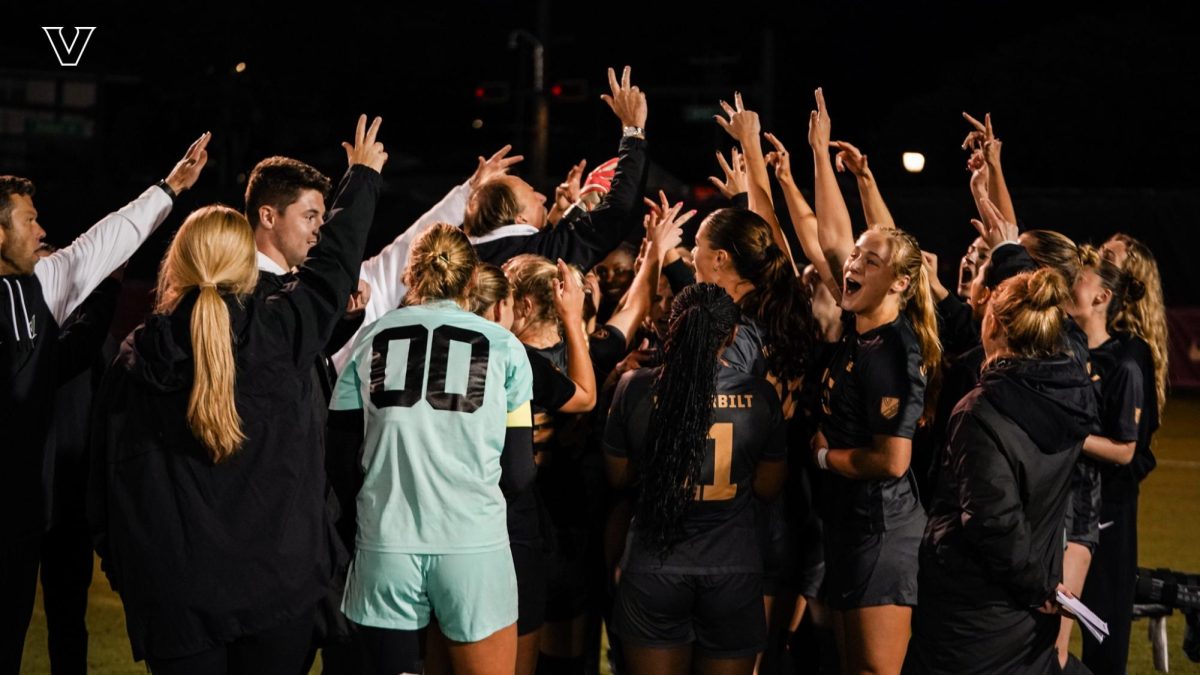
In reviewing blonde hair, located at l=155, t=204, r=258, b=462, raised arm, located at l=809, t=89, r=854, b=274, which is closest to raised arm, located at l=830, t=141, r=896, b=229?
raised arm, located at l=809, t=89, r=854, b=274

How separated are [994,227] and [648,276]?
4.78ft

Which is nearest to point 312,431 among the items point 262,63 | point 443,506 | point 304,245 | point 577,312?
point 443,506

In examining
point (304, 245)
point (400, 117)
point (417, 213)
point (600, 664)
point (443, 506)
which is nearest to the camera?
point (443, 506)

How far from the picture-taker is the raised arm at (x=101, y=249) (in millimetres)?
4535

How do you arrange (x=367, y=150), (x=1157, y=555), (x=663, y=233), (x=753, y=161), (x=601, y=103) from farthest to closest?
(x=601, y=103)
(x=1157, y=555)
(x=753, y=161)
(x=663, y=233)
(x=367, y=150)

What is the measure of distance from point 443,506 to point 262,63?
166 ft

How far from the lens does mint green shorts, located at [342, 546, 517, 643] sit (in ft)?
12.9

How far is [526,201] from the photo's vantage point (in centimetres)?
583

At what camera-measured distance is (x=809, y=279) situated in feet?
19.0

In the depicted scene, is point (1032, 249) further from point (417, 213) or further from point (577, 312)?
point (417, 213)

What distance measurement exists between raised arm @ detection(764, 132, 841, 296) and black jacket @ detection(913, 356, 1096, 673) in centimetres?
122

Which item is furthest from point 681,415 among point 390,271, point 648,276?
point 390,271

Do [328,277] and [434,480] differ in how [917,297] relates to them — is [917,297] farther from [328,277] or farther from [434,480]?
→ [328,277]

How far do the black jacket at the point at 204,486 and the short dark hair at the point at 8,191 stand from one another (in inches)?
44.9
